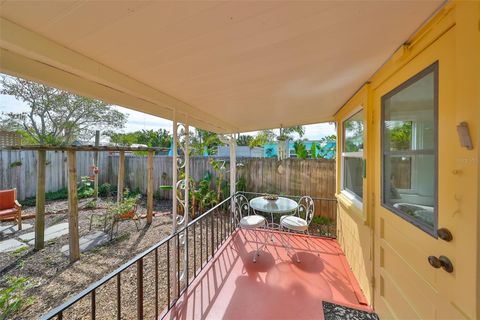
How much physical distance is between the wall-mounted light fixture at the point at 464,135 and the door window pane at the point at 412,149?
1.07 ft

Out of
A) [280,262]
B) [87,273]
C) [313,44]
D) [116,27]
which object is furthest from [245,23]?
[87,273]

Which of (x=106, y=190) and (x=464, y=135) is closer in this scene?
(x=464, y=135)

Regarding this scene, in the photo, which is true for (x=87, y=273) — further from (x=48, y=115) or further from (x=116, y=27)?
(x=48, y=115)

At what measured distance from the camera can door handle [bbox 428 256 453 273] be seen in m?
1.01

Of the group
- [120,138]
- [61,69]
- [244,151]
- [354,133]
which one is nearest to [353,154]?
[354,133]

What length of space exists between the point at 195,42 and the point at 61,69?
0.92 m

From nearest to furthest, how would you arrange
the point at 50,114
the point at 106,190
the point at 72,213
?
the point at 72,213 < the point at 106,190 < the point at 50,114

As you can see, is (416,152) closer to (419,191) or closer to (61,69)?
(419,191)

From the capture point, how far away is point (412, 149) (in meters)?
1.46

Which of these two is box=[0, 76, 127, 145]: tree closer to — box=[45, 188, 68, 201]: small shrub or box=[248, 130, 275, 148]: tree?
box=[45, 188, 68, 201]: small shrub

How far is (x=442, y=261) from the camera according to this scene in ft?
3.44

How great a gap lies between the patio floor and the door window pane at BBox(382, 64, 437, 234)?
134 cm

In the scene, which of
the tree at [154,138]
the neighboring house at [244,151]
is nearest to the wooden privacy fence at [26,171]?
the tree at [154,138]

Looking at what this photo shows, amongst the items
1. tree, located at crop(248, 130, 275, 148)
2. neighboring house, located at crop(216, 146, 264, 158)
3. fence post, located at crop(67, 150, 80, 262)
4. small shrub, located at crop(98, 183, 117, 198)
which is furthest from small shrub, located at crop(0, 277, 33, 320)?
neighboring house, located at crop(216, 146, 264, 158)
